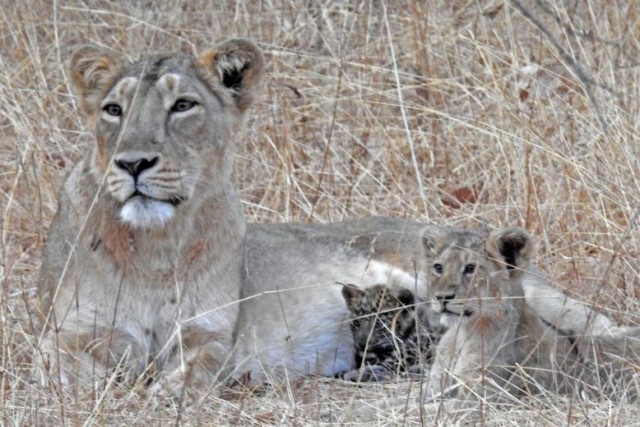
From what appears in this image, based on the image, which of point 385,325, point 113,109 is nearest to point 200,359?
point 385,325

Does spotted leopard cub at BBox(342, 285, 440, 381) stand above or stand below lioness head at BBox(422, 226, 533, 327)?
below

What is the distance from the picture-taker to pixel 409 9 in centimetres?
954

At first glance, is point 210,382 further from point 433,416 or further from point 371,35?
point 371,35

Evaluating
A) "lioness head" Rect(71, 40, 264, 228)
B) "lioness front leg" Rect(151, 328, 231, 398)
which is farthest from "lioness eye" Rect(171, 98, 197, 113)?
"lioness front leg" Rect(151, 328, 231, 398)

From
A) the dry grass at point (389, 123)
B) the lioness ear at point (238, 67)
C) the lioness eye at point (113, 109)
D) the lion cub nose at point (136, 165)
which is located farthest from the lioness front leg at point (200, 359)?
the lioness ear at point (238, 67)

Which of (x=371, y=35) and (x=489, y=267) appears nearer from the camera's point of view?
(x=489, y=267)

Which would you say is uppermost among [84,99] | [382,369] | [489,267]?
[84,99]

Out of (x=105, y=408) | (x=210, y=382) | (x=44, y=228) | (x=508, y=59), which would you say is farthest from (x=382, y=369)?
(x=508, y=59)

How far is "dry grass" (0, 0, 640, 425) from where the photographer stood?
682cm

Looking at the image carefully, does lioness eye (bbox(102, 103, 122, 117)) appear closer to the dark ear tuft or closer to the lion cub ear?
the dark ear tuft

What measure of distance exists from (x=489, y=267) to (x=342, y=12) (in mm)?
4451

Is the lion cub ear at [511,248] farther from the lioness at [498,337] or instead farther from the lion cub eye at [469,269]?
the lion cub eye at [469,269]

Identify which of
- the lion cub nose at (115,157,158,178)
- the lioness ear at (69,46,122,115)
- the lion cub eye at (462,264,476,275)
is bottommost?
the lion cub eye at (462,264,476,275)

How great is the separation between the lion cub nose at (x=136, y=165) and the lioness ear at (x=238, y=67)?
750 mm
